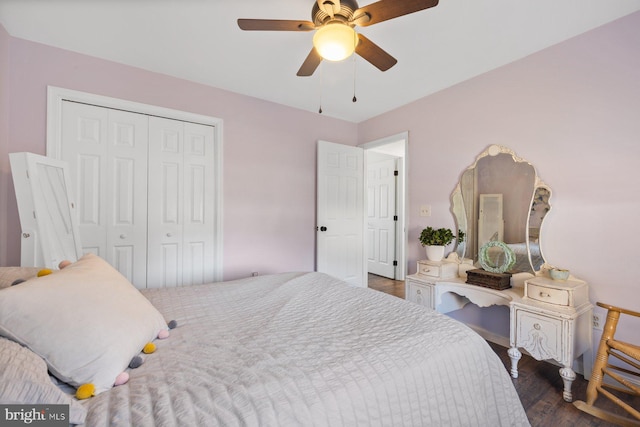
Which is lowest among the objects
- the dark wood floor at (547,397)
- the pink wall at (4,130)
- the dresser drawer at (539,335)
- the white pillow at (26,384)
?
the dark wood floor at (547,397)

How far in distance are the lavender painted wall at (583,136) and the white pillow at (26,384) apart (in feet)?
9.31

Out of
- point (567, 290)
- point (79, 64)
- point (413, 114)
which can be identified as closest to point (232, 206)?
point (79, 64)

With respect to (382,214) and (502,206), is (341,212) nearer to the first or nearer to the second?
(382,214)

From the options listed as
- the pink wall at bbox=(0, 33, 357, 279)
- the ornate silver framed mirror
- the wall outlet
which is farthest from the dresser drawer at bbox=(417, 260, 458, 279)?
the pink wall at bbox=(0, 33, 357, 279)

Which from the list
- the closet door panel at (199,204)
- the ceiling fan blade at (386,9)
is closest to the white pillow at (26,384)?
the ceiling fan blade at (386,9)

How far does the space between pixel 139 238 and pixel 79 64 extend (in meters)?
1.53

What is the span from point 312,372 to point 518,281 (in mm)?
2215

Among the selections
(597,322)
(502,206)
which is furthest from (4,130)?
(597,322)

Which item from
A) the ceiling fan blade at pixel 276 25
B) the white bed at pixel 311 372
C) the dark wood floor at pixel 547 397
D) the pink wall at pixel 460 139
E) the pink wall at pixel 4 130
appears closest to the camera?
the white bed at pixel 311 372

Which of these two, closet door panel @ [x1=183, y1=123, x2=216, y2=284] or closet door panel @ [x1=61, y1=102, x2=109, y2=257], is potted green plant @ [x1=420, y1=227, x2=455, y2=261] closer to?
closet door panel @ [x1=183, y1=123, x2=216, y2=284]

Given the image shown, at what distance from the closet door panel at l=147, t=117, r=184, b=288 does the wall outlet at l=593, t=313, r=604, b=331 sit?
343 cm

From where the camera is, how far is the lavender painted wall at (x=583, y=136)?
1.86m

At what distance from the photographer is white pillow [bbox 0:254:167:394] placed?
757 mm

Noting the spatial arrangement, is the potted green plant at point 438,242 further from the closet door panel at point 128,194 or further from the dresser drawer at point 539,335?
the closet door panel at point 128,194
